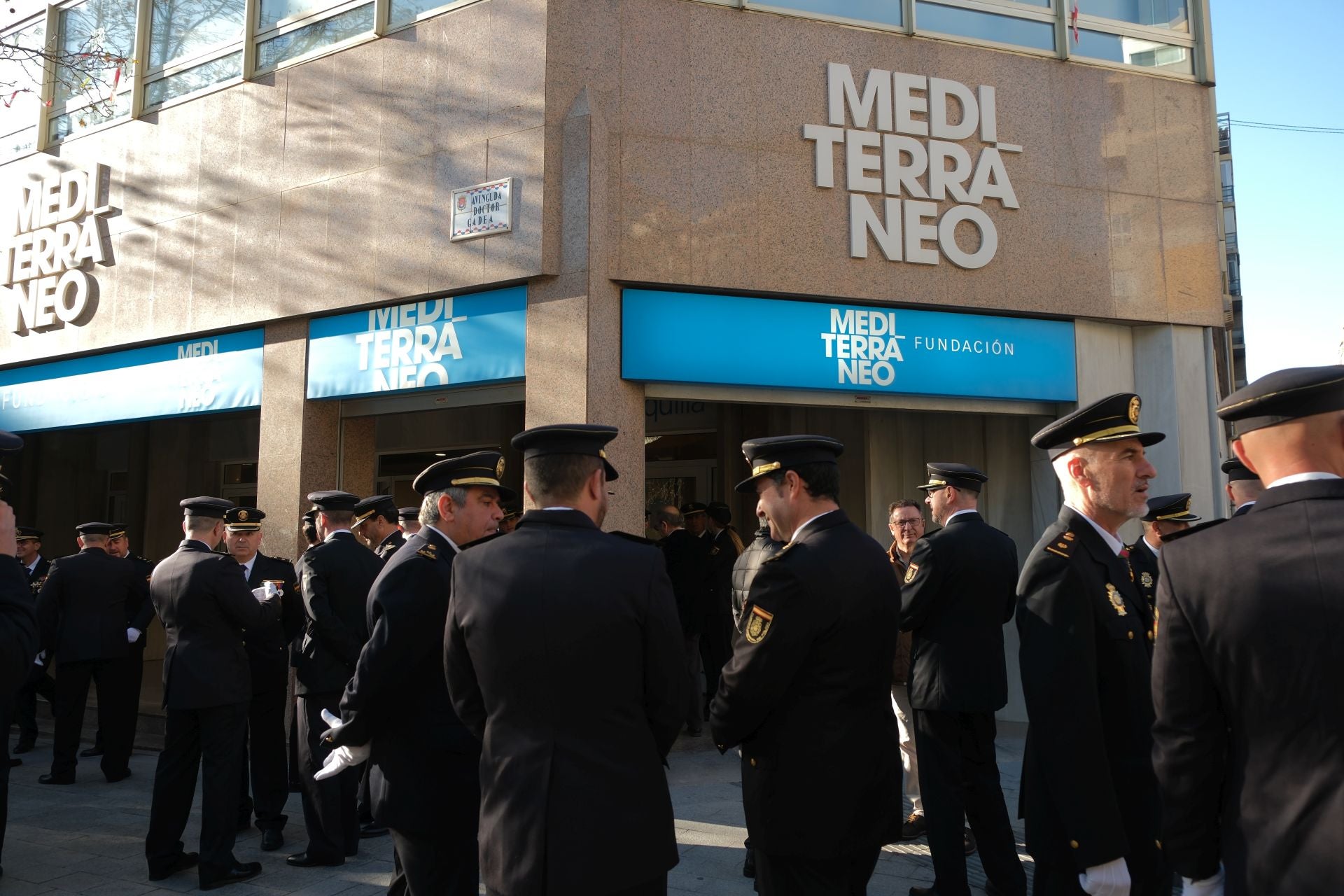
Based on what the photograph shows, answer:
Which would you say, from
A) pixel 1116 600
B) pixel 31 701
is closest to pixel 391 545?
pixel 1116 600

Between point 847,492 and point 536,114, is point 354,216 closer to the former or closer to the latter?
point 536,114

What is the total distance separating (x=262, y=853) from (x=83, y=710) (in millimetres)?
3500

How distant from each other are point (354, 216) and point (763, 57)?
399 centimetres

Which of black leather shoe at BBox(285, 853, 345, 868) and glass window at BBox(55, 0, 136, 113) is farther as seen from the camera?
glass window at BBox(55, 0, 136, 113)

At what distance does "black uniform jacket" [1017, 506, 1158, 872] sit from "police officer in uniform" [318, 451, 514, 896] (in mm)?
1880

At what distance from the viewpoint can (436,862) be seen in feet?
12.1

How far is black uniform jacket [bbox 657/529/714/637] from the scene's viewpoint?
386 inches

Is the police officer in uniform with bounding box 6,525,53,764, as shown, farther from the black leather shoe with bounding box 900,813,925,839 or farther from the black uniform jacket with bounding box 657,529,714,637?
the black leather shoe with bounding box 900,813,925,839

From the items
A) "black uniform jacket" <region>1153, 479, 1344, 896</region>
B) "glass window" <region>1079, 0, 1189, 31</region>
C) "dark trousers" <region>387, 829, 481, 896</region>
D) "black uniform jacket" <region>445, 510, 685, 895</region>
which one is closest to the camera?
"black uniform jacket" <region>1153, 479, 1344, 896</region>

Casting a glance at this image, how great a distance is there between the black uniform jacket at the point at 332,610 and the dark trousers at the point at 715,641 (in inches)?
172

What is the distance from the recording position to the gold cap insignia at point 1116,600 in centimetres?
320

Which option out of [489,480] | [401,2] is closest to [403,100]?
[401,2]

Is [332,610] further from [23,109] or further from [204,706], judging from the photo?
[23,109]

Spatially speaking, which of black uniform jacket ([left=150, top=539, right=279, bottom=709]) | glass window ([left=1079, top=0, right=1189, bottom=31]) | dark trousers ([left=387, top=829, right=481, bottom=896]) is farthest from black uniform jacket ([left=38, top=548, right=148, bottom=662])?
glass window ([left=1079, top=0, right=1189, bottom=31])
